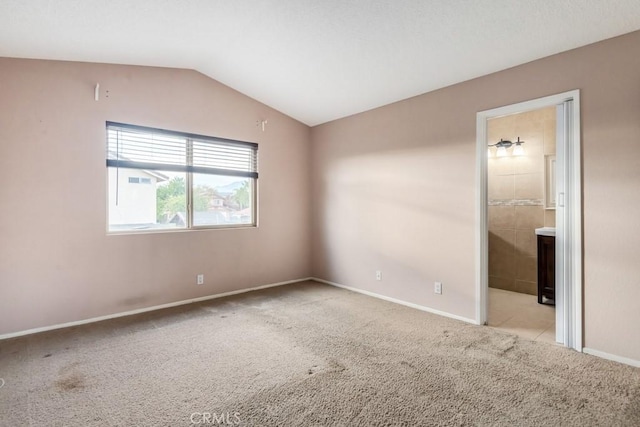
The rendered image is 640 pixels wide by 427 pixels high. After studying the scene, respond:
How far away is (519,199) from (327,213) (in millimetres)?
2847

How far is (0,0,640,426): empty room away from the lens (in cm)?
216

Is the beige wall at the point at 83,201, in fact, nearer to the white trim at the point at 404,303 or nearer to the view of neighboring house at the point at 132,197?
the view of neighboring house at the point at 132,197

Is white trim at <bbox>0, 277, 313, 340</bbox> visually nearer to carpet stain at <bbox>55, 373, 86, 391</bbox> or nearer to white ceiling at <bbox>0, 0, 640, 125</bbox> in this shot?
carpet stain at <bbox>55, 373, 86, 391</bbox>

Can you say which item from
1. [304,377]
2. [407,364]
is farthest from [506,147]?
[304,377]

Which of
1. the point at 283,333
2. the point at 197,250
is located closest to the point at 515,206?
the point at 283,333

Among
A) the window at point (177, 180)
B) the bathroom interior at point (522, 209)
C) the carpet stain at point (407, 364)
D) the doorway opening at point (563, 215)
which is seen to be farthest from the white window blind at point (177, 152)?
the bathroom interior at point (522, 209)

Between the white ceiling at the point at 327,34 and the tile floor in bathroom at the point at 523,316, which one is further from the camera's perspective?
the tile floor in bathroom at the point at 523,316

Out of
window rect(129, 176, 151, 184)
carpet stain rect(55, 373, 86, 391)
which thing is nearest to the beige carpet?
carpet stain rect(55, 373, 86, 391)

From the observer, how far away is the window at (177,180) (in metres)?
3.59

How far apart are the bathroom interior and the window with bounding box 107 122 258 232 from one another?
3.50 meters

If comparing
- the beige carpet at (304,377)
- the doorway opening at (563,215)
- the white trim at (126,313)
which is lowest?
the beige carpet at (304,377)

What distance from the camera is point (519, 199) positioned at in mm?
4555

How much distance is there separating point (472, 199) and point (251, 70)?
3000 millimetres

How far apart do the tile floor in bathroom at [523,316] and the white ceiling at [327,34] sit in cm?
259
